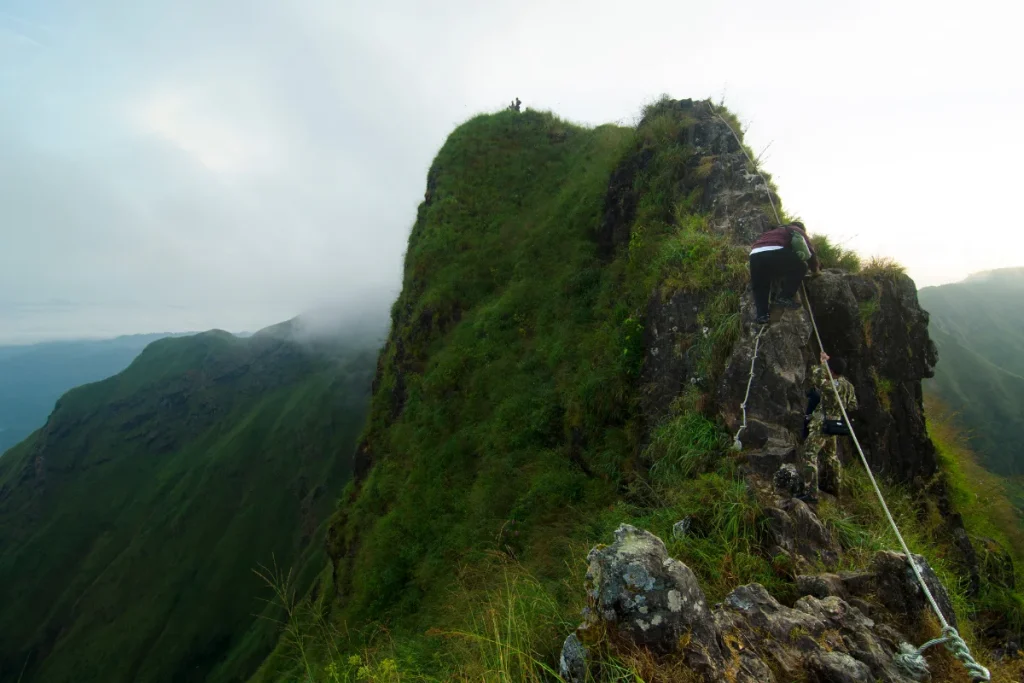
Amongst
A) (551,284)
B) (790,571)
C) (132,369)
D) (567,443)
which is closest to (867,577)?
(790,571)

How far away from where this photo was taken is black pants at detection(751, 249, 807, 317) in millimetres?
6348

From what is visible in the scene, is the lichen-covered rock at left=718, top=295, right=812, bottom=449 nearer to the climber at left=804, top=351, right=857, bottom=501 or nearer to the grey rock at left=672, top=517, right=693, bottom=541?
the climber at left=804, top=351, right=857, bottom=501

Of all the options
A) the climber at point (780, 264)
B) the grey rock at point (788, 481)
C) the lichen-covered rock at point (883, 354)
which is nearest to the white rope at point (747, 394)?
the climber at point (780, 264)

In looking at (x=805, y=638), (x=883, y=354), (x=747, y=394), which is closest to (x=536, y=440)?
(x=747, y=394)

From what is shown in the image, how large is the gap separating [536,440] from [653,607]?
8220mm

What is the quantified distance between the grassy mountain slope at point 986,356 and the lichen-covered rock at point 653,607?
57476 millimetres

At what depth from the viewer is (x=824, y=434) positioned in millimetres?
5699

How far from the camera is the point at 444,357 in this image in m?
16.0

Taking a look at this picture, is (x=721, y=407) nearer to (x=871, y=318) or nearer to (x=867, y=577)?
(x=867, y=577)

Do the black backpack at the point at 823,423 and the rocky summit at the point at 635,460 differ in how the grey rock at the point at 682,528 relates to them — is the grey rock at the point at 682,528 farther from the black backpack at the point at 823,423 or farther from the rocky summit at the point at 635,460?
the black backpack at the point at 823,423

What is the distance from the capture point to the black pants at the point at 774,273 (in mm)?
6348

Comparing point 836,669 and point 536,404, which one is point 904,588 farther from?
point 536,404

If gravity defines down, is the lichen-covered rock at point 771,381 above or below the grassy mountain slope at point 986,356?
above

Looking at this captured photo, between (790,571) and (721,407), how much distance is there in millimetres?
2754
